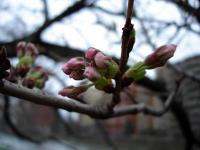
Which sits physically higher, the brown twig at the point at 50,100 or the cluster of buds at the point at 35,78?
Answer: the brown twig at the point at 50,100

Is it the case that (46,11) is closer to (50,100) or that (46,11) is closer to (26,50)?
(26,50)

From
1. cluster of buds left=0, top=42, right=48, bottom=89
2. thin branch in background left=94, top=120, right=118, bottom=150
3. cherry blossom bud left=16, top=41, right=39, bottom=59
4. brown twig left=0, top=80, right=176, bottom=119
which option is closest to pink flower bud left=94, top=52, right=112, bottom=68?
brown twig left=0, top=80, right=176, bottom=119

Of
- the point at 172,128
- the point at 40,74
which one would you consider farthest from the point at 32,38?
the point at 172,128

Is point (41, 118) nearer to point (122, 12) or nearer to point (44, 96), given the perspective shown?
point (122, 12)

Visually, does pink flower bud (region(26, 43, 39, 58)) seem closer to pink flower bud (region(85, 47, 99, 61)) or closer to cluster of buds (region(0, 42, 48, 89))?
cluster of buds (region(0, 42, 48, 89))

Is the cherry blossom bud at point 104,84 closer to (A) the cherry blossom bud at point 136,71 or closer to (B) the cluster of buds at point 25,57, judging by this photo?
(A) the cherry blossom bud at point 136,71

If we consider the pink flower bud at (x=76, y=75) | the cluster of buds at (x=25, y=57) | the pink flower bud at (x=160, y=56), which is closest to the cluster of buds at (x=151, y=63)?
the pink flower bud at (x=160, y=56)
